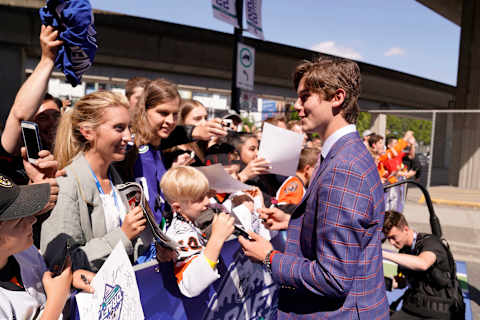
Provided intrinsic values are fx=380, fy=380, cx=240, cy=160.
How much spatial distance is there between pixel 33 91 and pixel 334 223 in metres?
1.57

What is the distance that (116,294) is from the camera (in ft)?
5.28

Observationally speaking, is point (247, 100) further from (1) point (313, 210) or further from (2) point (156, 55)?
(2) point (156, 55)

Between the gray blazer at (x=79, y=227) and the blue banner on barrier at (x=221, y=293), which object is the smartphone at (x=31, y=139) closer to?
the gray blazer at (x=79, y=227)

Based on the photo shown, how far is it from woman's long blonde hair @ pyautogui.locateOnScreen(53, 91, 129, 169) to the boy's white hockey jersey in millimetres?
757

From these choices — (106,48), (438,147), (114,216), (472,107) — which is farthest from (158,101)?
(472,107)

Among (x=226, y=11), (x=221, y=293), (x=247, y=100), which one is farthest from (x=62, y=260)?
(x=247, y=100)

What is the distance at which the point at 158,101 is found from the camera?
2.83m

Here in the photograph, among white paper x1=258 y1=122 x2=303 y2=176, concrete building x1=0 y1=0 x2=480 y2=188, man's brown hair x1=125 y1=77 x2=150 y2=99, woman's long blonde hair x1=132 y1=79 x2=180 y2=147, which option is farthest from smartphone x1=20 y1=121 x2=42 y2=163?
concrete building x1=0 y1=0 x2=480 y2=188

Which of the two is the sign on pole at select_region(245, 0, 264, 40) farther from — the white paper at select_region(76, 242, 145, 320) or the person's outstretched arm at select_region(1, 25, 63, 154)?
the white paper at select_region(76, 242, 145, 320)

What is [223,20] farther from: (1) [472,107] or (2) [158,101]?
(1) [472,107]

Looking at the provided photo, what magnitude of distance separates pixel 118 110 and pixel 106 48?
13774 millimetres

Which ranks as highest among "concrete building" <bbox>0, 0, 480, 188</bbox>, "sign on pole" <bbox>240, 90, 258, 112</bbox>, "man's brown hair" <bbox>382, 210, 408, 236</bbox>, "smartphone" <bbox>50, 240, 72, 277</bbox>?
"concrete building" <bbox>0, 0, 480, 188</bbox>

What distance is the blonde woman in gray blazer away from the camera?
73.5 inches

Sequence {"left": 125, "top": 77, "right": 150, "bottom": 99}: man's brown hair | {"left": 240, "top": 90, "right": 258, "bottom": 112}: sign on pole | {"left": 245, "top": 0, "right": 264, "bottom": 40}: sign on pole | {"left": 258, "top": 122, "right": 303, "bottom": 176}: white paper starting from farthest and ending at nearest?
{"left": 240, "top": 90, "right": 258, "bottom": 112}: sign on pole, {"left": 245, "top": 0, "right": 264, "bottom": 40}: sign on pole, {"left": 125, "top": 77, "right": 150, "bottom": 99}: man's brown hair, {"left": 258, "top": 122, "right": 303, "bottom": 176}: white paper
